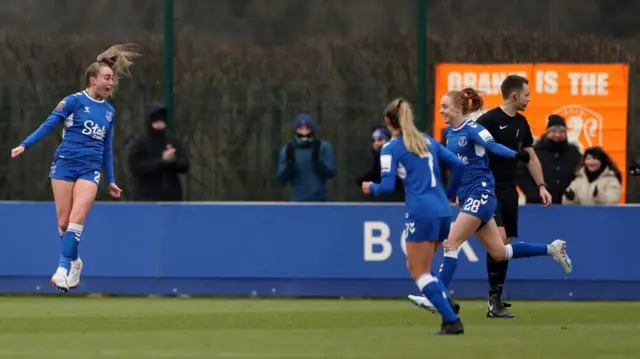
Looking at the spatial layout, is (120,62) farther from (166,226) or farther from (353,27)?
(353,27)

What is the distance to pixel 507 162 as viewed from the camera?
15367 mm

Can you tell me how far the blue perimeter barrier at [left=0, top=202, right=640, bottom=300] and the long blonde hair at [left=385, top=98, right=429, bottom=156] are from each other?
5370mm

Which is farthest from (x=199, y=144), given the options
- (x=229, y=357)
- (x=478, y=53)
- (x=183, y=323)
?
(x=229, y=357)

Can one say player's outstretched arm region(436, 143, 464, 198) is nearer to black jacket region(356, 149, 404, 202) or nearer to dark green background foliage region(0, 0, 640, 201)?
black jacket region(356, 149, 404, 202)

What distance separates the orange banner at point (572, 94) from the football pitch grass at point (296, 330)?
3.16m

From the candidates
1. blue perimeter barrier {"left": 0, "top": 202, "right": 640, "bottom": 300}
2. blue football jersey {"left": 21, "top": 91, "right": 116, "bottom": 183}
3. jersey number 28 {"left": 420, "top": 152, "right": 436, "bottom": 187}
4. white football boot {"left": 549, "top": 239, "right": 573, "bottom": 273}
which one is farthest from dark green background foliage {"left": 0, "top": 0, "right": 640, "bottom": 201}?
jersey number 28 {"left": 420, "top": 152, "right": 436, "bottom": 187}

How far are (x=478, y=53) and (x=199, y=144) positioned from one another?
3.63 meters

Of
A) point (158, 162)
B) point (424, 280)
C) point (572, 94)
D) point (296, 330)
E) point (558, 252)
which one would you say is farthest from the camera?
point (572, 94)

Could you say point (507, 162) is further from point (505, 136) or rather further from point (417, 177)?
point (417, 177)

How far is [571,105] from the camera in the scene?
67.3ft

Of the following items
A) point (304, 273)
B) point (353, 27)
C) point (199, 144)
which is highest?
point (353, 27)

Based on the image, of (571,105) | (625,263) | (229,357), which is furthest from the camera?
(571,105)

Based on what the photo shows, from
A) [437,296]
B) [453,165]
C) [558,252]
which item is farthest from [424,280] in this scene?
[558,252]

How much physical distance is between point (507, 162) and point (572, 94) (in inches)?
213
